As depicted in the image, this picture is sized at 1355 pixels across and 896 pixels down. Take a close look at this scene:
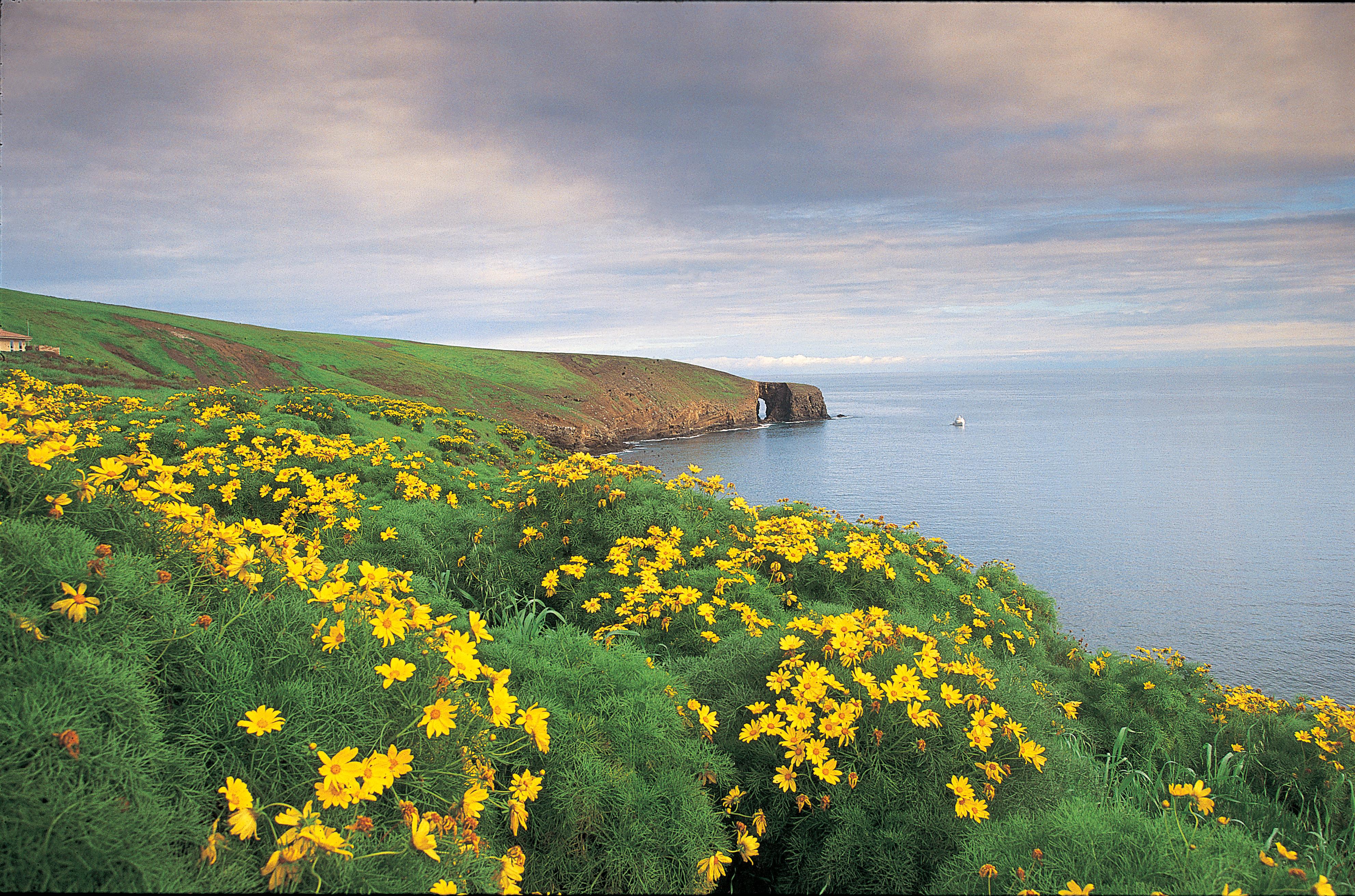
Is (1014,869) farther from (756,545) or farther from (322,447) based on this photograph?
(322,447)

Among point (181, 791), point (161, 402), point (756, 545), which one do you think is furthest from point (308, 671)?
point (161, 402)

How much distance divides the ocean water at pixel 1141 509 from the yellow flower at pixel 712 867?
24.8 metres

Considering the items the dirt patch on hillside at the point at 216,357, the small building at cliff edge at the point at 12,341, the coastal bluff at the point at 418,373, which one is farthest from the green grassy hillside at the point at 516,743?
the dirt patch on hillside at the point at 216,357

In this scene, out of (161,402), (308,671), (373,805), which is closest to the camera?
(373,805)

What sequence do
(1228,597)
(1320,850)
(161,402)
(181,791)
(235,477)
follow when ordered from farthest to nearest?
1. (1228,597)
2. (161,402)
3. (235,477)
4. (1320,850)
5. (181,791)

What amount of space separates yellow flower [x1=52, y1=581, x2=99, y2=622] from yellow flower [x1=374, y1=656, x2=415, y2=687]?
1107 mm

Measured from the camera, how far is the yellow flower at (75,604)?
2.55 m

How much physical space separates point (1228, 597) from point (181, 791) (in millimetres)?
37664

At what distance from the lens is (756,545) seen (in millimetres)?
8008

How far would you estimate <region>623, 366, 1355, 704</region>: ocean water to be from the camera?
25.2 meters

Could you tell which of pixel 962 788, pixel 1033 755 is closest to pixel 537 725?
pixel 962 788

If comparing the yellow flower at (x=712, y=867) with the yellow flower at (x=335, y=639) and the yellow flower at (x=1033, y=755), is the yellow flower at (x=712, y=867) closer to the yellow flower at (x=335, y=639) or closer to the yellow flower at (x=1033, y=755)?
the yellow flower at (x=1033, y=755)

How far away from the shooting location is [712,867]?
3326mm

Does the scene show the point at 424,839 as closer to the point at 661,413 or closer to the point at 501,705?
the point at 501,705
